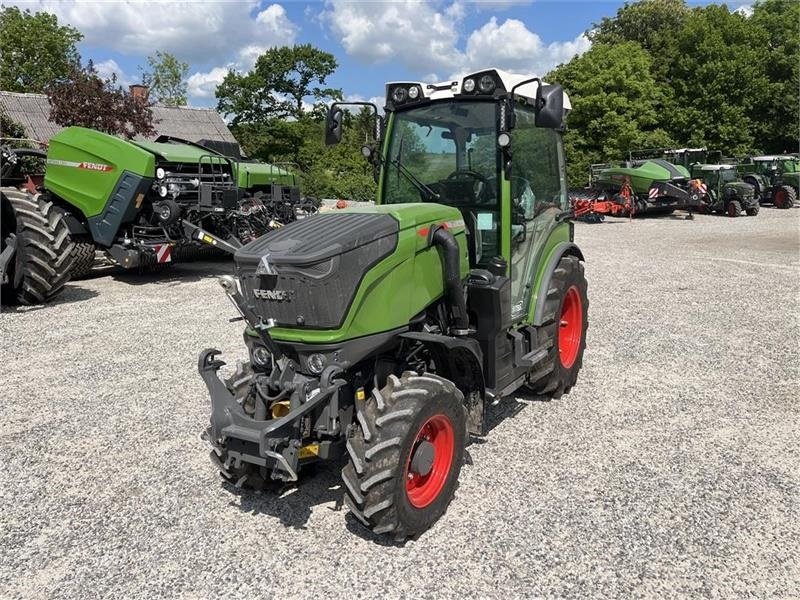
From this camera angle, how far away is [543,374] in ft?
15.5

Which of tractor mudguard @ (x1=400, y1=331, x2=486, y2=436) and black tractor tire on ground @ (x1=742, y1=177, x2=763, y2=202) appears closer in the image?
tractor mudguard @ (x1=400, y1=331, x2=486, y2=436)

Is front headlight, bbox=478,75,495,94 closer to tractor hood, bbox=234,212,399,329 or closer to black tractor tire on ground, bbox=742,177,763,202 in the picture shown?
tractor hood, bbox=234,212,399,329

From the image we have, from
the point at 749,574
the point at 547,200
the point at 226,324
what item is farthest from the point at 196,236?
the point at 749,574

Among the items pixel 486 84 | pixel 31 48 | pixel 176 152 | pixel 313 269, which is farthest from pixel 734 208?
pixel 31 48

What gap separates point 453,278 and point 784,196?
2469 cm

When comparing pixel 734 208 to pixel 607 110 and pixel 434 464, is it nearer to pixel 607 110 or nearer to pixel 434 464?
pixel 607 110

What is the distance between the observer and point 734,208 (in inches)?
856

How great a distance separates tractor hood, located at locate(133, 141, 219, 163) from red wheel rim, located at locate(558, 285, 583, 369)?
6.85 meters

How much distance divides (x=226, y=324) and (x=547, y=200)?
14.0ft

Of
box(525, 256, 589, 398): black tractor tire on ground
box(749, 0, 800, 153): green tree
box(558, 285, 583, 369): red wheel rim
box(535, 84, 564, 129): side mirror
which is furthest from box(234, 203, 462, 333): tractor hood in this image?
box(749, 0, 800, 153): green tree

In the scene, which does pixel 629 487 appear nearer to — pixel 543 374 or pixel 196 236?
pixel 543 374

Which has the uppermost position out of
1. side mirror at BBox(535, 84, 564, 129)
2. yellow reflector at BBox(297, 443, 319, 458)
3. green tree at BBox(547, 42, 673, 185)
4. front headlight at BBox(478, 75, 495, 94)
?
green tree at BBox(547, 42, 673, 185)

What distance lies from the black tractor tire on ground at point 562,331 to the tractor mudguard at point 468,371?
1.06 m

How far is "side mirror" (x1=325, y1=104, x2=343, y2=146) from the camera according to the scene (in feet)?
14.6
